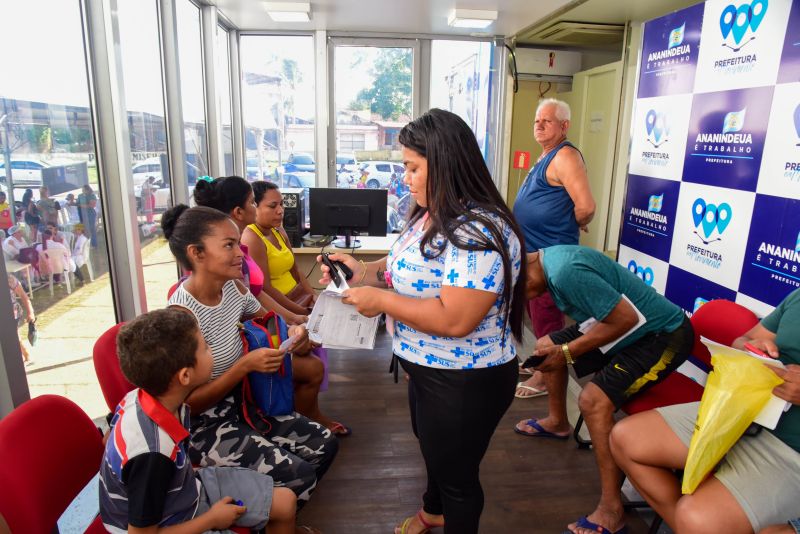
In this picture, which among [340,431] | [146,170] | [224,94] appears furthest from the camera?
[224,94]

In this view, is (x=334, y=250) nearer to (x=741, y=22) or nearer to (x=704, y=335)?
(x=704, y=335)

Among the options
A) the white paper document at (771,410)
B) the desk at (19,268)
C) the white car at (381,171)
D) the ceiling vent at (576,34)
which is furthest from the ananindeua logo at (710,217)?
the white car at (381,171)

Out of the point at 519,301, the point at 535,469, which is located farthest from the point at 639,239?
the point at 519,301

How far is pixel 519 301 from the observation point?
1.43 m

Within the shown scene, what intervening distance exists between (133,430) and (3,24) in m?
1.57

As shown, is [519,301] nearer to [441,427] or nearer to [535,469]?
[441,427]

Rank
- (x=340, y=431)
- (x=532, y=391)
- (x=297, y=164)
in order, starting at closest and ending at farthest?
(x=340, y=431), (x=532, y=391), (x=297, y=164)

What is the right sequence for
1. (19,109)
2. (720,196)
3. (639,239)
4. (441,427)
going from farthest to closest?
(639,239) → (720,196) → (19,109) → (441,427)

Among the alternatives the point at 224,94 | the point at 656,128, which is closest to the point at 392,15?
the point at 224,94

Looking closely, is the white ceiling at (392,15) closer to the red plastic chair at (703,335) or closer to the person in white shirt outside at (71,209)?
the person in white shirt outside at (71,209)

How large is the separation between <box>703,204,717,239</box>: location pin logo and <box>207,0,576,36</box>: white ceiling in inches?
89.2

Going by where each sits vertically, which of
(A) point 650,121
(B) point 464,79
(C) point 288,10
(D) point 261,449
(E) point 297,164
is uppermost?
(C) point 288,10

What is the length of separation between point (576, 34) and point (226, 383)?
481 centimetres

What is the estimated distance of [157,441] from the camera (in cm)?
119
